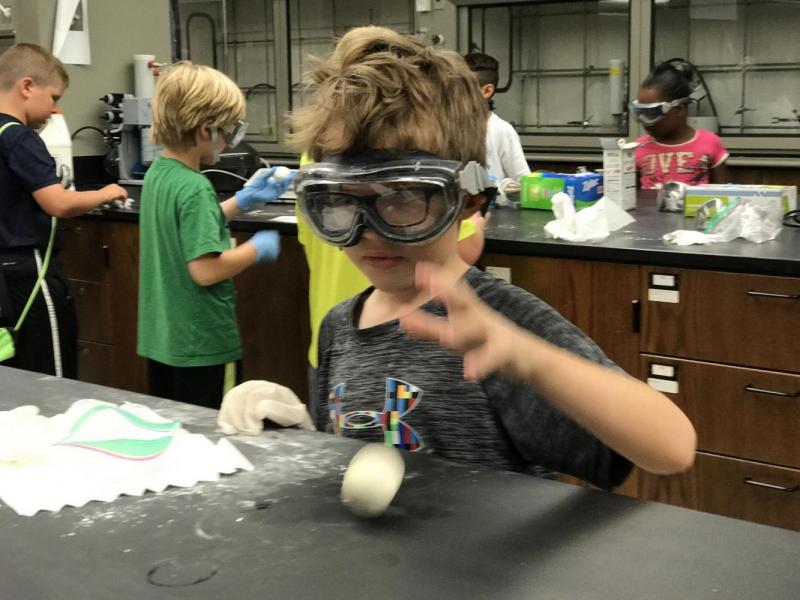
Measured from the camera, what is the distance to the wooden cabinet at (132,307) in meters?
3.30

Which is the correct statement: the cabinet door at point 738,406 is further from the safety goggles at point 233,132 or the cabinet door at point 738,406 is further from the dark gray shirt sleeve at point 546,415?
the dark gray shirt sleeve at point 546,415

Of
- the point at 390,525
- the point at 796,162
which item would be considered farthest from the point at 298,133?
the point at 796,162

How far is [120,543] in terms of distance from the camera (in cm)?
88

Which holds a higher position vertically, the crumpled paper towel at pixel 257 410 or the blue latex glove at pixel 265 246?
the blue latex glove at pixel 265 246

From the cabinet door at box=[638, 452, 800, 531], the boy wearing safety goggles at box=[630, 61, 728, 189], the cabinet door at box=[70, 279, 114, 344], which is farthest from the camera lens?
the boy wearing safety goggles at box=[630, 61, 728, 189]

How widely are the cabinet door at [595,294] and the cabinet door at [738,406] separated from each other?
0.29ft

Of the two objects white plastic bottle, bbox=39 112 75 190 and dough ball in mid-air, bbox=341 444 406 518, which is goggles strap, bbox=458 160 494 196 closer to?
dough ball in mid-air, bbox=341 444 406 518

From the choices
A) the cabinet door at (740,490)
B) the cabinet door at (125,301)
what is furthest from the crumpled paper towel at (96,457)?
the cabinet door at (125,301)

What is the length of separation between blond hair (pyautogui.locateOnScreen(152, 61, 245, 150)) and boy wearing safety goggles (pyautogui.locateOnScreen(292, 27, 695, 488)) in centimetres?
139

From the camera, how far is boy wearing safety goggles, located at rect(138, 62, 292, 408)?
8.48 ft

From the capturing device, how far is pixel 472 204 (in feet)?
4.05

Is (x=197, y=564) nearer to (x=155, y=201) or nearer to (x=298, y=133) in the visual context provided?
(x=298, y=133)

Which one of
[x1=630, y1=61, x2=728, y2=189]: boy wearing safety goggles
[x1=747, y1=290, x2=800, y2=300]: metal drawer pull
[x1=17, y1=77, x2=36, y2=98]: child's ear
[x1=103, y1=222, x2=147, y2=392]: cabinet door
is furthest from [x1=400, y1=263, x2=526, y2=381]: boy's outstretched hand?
[x1=630, y1=61, x2=728, y2=189]: boy wearing safety goggles

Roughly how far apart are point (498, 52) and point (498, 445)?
4547mm
